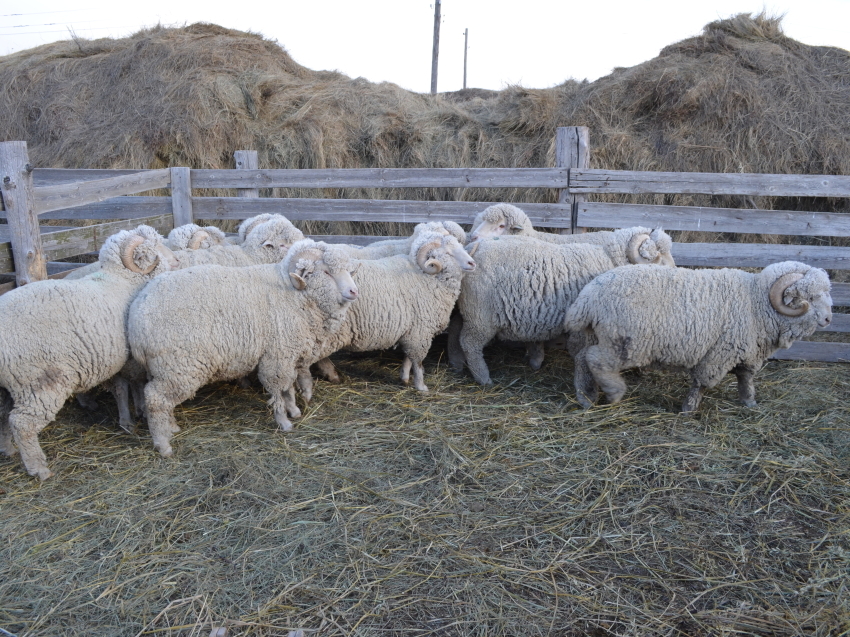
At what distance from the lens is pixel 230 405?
215 inches

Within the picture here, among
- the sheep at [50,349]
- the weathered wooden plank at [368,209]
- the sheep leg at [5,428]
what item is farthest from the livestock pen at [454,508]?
the weathered wooden plank at [368,209]

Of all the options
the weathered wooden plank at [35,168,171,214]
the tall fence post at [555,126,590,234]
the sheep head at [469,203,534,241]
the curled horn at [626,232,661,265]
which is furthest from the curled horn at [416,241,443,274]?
the weathered wooden plank at [35,168,171,214]

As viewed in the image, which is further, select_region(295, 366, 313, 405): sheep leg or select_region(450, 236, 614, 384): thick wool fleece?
select_region(450, 236, 614, 384): thick wool fleece

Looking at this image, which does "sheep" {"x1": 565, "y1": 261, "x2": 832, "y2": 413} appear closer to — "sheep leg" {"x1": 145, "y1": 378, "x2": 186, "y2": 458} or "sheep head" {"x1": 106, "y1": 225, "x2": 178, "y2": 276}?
"sheep leg" {"x1": 145, "y1": 378, "x2": 186, "y2": 458}

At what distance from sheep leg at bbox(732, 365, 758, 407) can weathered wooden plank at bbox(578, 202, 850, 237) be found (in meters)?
1.85

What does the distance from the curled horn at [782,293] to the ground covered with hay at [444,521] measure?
876mm

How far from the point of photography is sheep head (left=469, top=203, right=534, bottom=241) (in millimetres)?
6609

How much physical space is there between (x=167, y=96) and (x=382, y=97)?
12.1ft

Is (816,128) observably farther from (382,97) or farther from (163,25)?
(163,25)

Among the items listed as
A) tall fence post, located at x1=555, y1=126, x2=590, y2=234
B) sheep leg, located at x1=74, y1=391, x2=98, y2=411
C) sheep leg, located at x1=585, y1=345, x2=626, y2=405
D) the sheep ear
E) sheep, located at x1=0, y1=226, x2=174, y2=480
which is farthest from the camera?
tall fence post, located at x1=555, y1=126, x2=590, y2=234

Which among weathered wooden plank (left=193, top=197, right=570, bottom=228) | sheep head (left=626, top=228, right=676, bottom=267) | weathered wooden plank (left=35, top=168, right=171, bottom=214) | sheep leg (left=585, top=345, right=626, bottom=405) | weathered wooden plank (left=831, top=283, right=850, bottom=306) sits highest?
weathered wooden plank (left=35, top=168, right=171, bottom=214)

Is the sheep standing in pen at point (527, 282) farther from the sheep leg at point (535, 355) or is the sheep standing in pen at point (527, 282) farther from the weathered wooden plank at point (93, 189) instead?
the weathered wooden plank at point (93, 189)

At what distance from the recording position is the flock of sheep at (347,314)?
4.35 metres

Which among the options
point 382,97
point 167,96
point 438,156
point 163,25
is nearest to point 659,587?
point 438,156
